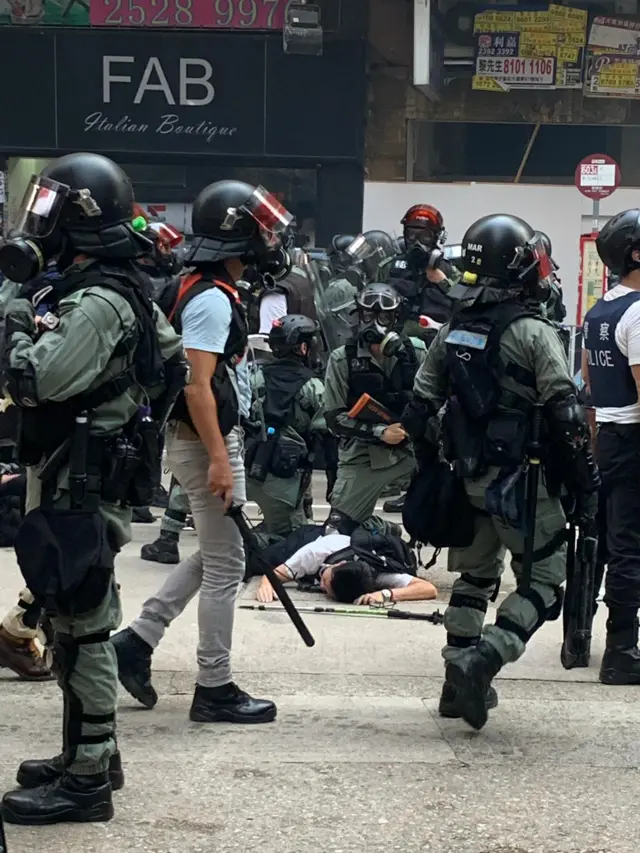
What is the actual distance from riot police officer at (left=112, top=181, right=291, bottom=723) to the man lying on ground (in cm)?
205

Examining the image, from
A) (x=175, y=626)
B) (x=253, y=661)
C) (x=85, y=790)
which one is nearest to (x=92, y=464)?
(x=85, y=790)

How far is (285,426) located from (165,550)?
1029 mm

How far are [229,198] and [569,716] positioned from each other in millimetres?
2348

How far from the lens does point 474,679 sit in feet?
15.3

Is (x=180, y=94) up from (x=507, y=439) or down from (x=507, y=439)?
up

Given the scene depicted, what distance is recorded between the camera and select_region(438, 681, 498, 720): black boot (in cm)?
483

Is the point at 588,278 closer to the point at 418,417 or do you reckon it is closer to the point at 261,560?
the point at 418,417

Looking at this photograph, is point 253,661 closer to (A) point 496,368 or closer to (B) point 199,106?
(A) point 496,368

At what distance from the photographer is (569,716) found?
5180mm

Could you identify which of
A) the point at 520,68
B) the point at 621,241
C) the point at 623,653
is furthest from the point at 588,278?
the point at 623,653

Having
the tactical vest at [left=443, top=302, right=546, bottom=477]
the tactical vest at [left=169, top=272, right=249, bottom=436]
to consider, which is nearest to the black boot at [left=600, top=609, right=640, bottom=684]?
the tactical vest at [left=443, top=302, right=546, bottom=477]

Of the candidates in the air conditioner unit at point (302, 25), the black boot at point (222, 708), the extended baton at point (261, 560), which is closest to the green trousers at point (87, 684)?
the extended baton at point (261, 560)

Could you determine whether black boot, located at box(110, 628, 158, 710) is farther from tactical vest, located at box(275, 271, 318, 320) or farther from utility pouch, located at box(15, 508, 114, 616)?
tactical vest, located at box(275, 271, 318, 320)

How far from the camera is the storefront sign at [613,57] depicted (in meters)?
16.4
